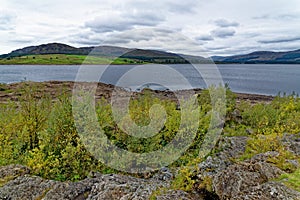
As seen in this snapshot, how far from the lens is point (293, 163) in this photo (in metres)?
6.43

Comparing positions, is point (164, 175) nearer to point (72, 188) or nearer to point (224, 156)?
point (224, 156)

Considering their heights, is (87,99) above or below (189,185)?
above

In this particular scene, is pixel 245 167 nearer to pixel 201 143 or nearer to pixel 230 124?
pixel 201 143

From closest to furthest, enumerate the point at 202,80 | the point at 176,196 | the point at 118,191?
Result: the point at 176,196, the point at 118,191, the point at 202,80

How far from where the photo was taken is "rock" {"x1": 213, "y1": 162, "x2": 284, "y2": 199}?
5301mm

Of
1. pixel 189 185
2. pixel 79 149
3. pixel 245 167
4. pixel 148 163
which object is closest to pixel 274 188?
pixel 245 167

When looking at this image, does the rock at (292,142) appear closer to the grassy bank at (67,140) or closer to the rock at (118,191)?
the grassy bank at (67,140)

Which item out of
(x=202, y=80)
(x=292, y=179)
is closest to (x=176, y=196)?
(x=292, y=179)

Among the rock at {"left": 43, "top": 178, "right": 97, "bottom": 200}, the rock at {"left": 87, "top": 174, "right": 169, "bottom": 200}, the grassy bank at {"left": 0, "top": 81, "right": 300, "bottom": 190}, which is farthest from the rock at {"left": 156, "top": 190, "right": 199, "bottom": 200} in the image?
the rock at {"left": 43, "top": 178, "right": 97, "bottom": 200}

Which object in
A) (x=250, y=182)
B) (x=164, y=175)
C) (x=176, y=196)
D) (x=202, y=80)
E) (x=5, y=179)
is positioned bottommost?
(x=202, y=80)

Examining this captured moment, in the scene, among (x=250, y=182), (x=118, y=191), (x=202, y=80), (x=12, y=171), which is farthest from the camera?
(x=202, y=80)

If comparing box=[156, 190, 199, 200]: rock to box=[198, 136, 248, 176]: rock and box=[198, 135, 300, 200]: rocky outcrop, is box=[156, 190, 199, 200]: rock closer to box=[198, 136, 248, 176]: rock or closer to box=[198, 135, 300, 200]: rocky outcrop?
box=[198, 135, 300, 200]: rocky outcrop

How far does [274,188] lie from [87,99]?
6.35m

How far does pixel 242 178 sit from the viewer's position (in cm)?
544
